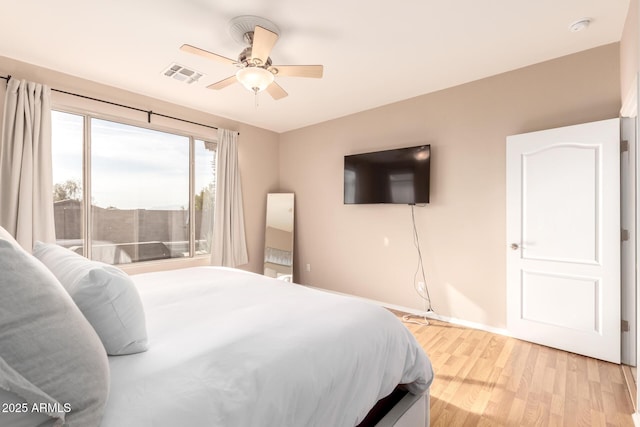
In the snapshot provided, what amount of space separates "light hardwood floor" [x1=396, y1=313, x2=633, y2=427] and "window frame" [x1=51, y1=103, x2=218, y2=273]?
3.14m

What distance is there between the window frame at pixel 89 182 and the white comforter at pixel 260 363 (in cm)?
203

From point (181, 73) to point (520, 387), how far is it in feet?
13.0

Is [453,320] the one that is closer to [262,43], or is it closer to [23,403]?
[262,43]

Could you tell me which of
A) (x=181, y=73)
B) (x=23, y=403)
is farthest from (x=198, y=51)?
(x=23, y=403)

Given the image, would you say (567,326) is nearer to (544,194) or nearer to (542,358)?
(542,358)

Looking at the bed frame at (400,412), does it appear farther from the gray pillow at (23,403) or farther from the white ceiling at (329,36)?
the white ceiling at (329,36)

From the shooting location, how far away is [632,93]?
6.56ft

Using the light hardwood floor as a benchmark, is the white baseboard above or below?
above

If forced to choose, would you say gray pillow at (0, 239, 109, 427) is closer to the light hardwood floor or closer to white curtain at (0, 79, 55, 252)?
the light hardwood floor

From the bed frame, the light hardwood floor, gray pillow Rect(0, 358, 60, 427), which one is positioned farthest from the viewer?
the light hardwood floor

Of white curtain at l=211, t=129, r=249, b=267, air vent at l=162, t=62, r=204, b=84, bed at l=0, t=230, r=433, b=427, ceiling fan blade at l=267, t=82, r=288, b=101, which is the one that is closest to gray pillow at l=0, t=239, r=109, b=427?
bed at l=0, t=230, r=433, b=427

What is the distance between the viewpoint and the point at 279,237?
479cm

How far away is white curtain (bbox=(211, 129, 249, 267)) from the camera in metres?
4.18

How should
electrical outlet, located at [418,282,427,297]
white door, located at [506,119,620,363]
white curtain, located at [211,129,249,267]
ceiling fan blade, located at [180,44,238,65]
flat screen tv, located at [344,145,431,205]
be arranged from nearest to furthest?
ceiling fan blade, located at [180,44,238,65] → white door, located at [506,119,620,363] → flat screen tv, located at [344,145,431,205] → electrical outlet, located at [418,282,427,297] → white curtain, located at [211,129,249,267]
